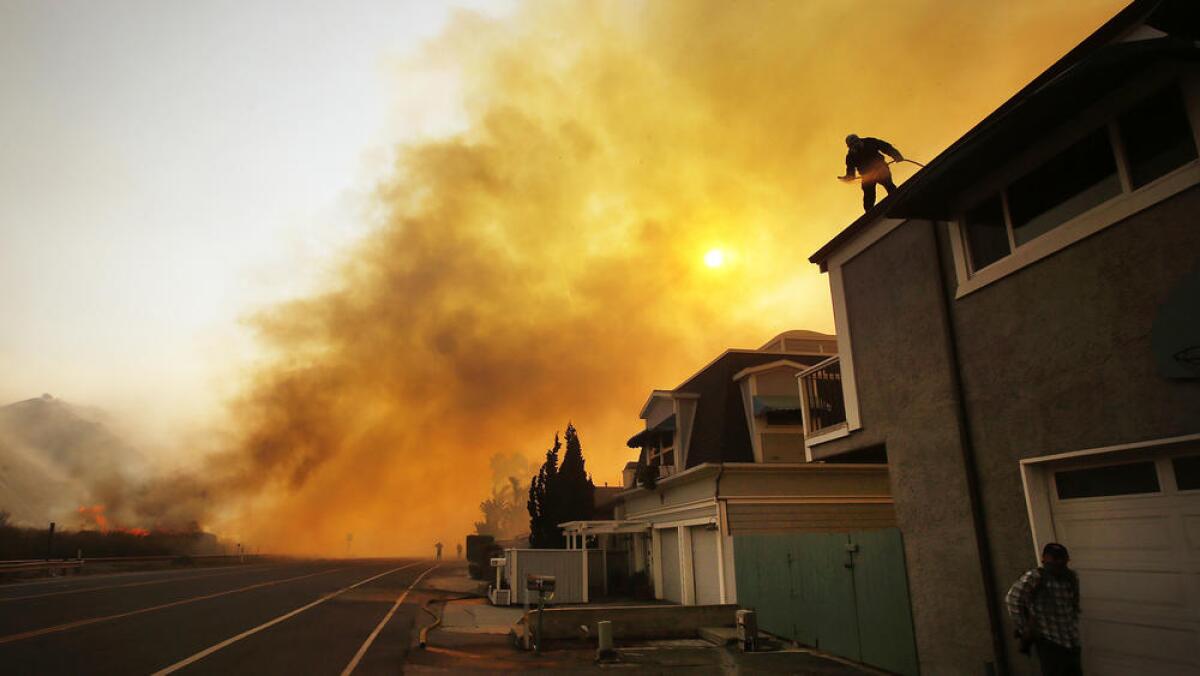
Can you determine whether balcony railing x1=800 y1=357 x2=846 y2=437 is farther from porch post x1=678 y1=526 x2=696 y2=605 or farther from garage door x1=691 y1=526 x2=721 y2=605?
porch post x1=678 y1=526 x2=696 y2=605

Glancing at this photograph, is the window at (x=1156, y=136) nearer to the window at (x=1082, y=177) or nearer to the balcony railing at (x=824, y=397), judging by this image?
the window at (x=1082, y=177)

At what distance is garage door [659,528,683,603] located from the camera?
2067cm

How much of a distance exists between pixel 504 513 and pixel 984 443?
12455cm

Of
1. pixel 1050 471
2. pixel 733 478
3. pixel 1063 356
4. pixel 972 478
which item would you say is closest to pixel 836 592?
pixel 972 478

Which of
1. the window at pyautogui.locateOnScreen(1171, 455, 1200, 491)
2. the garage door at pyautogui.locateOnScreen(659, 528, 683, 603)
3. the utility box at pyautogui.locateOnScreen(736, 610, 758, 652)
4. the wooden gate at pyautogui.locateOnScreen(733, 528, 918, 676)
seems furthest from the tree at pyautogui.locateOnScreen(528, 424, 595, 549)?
the window at pyautogui.locateOnScreen(1171, 455, 1200, 491)

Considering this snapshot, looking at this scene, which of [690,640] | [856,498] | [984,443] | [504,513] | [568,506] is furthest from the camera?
[504,513]

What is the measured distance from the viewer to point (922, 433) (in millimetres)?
8422

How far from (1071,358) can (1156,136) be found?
217cm

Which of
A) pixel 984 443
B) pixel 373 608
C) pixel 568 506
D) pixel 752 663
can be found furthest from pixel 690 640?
pixel 568 506

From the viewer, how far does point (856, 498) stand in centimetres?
1784

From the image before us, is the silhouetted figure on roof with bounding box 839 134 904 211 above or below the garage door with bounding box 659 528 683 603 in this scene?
above

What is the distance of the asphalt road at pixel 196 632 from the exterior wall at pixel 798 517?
886 centimetres

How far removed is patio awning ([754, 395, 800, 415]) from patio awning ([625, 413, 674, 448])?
4419mm

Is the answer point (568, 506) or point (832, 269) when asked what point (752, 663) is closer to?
point (832, 269)
